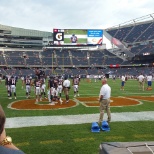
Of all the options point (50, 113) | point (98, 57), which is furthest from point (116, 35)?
point (50, 113)

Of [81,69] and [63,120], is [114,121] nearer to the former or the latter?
[63,120]

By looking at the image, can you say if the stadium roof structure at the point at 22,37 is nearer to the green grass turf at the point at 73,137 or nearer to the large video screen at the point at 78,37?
the large video screen at the point at 78,37

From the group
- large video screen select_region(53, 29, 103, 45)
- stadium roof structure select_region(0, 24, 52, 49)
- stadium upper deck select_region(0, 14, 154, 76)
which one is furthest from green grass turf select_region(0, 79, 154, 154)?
stadium roof structure select_region(0, 24, 52, 49)

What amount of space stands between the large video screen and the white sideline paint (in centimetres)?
5025

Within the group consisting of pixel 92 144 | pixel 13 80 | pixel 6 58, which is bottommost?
pixel 92 144

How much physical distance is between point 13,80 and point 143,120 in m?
11.8

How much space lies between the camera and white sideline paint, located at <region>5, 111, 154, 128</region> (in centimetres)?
1002

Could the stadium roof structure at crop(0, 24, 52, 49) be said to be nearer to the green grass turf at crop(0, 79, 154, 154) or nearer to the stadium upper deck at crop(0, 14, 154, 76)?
the stadium upper deck at crop(0, 14, 154, 76)

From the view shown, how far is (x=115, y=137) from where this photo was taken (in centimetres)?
800

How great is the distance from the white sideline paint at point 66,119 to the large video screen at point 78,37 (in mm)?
50249

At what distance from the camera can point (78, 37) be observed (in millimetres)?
62344

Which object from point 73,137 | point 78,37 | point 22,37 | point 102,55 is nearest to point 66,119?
point 73,137

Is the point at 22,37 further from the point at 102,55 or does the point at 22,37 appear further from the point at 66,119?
the point at 66,119

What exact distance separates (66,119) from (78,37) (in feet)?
174
